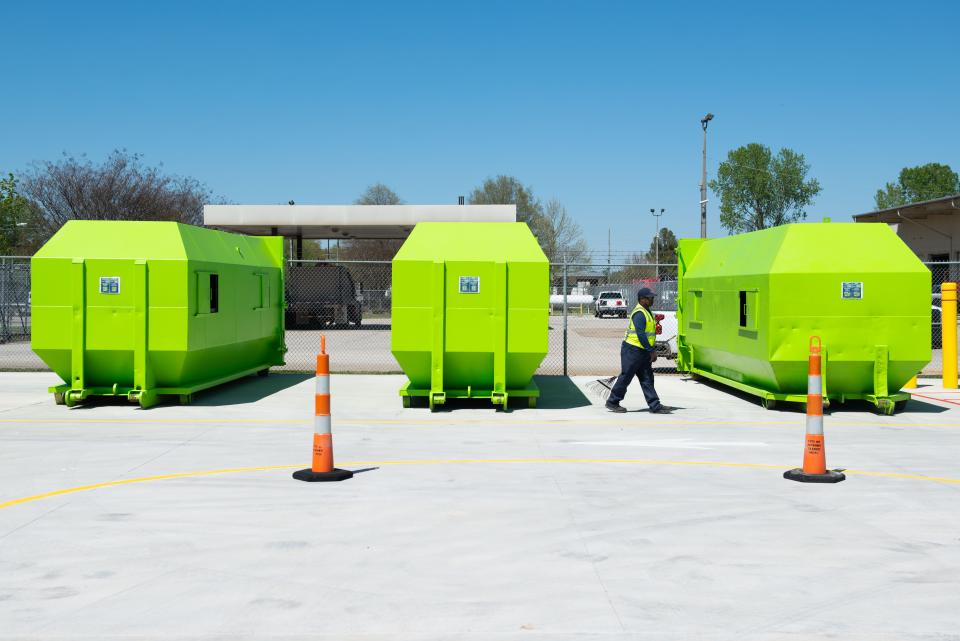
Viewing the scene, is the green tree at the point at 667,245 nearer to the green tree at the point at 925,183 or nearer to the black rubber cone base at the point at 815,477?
the green tree at the point at 925,183

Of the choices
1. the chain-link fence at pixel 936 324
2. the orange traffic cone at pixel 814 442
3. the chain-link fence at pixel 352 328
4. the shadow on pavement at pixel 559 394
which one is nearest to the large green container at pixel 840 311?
the chain-link fence at pixel 936 324

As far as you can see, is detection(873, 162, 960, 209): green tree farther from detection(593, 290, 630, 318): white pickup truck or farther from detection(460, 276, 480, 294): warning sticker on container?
detection(460, 276, 480, 294): warning sticker on container

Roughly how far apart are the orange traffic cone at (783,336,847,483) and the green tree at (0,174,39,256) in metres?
36.3

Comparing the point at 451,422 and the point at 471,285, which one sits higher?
the point at 471,285

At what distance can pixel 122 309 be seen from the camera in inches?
456

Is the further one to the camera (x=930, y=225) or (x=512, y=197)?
(x=512, y=197)

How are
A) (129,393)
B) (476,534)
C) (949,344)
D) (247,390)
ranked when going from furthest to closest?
(949,344)
(247,390)
(129,393)
(476,534)

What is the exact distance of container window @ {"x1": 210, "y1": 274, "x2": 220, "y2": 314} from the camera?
1262cm

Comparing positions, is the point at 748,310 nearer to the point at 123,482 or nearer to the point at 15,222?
the point at 123,482

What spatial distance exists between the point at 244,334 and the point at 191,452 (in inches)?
215

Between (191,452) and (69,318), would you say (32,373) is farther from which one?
(191,452)

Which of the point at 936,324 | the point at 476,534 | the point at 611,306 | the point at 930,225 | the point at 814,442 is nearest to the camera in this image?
the point at 476,534

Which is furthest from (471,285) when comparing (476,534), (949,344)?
(949,344)

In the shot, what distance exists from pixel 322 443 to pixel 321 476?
289 millimetres
